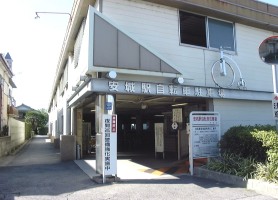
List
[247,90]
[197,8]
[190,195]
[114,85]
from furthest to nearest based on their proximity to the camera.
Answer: [247,90], [197,8], [114,85], [190,195]

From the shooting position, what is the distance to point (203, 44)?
11805mm

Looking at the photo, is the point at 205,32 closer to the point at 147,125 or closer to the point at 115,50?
the point at 115,50

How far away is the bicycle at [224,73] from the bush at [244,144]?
2382 mm

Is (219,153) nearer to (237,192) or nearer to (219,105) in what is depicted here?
(219,105)

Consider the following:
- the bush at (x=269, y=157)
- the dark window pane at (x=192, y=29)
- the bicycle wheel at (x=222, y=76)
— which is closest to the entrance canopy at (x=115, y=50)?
the dark window pane at (x=192, y=29)

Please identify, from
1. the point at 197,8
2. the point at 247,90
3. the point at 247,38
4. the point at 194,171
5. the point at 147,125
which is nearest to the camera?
the point at 194,171

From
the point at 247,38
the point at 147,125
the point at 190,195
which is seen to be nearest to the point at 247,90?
the point at 247,38

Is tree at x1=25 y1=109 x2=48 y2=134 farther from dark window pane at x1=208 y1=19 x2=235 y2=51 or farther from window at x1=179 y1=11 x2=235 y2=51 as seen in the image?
dark window pane at x1=208 y1=19 x2=235 y2=51

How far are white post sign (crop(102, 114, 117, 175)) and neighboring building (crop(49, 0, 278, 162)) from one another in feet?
1.42

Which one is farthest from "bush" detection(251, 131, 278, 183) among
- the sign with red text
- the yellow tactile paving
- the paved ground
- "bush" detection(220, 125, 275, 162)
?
the yellow tactile paving

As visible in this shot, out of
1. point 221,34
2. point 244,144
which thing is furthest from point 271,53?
point 221,34

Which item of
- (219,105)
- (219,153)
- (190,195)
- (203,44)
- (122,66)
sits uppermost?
(203,44)

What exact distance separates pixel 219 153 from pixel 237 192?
282 cm

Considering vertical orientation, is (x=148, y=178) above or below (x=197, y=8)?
below
